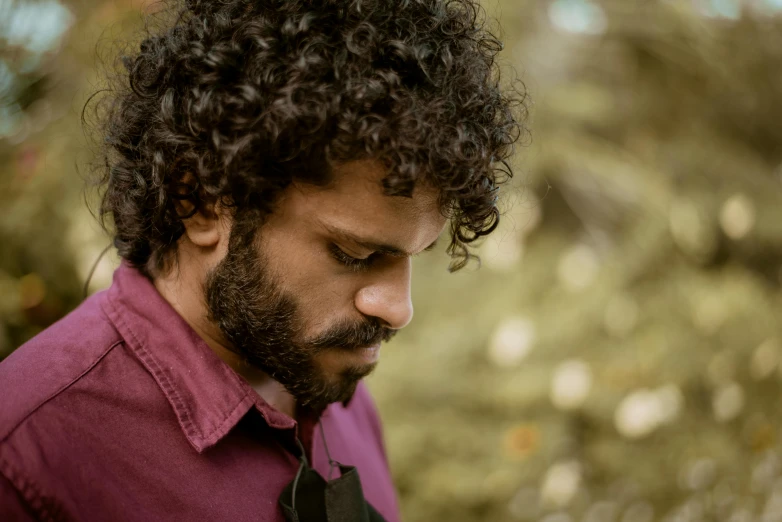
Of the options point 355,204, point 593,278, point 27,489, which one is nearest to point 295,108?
point 355,204

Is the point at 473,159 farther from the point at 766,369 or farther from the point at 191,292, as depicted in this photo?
the point at 766,369

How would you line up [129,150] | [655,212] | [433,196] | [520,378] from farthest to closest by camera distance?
[655,212]
[520,378]
[129,150]
[433,196]

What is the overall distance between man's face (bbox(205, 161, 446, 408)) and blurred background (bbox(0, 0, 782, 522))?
1.30m

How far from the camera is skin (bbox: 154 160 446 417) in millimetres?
1259

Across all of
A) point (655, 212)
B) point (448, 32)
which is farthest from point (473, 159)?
point (655, 212)

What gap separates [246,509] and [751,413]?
3.33 metres

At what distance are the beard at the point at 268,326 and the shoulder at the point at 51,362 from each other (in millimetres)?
212

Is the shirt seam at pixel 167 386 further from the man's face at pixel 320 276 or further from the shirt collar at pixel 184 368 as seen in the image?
the man's face at pixel 320 276

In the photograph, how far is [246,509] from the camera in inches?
A: 47.9

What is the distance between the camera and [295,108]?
119 centimetres

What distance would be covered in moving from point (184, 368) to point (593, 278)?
257cm

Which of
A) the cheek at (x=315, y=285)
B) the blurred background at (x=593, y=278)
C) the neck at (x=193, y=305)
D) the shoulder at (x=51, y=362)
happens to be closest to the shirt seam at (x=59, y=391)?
the shoulder at (x=51, y=362)

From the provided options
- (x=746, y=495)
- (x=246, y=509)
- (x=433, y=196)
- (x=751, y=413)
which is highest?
(x=433, y=196)

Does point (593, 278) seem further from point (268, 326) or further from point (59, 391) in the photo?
point (59, 391)
